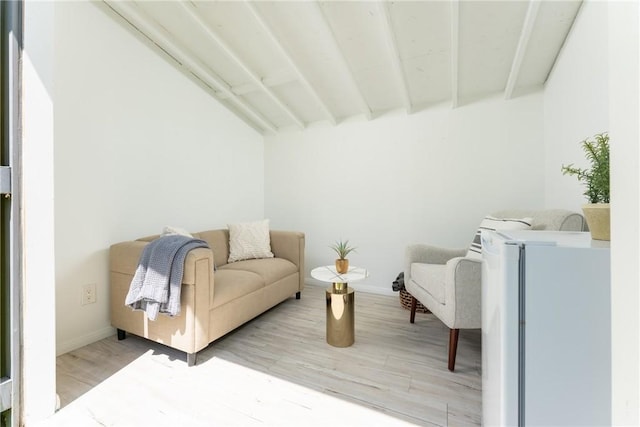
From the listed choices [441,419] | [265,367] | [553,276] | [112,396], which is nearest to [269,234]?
[265,367]

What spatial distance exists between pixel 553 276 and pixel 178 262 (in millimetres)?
1671

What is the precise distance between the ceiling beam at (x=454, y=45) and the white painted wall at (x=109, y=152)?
2.29m

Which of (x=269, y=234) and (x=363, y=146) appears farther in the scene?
(x=363, y=146)

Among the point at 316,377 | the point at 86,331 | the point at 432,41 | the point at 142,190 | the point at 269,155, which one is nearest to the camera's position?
the point at 316,377

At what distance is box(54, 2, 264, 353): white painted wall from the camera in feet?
5.64

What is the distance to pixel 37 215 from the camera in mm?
1172

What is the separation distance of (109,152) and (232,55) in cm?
120

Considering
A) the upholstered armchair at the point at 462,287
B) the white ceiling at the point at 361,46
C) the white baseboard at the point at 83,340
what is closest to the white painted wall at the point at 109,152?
the white baseboard at the point at 83,340

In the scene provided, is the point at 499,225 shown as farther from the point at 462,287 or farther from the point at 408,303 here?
the point at 408,303

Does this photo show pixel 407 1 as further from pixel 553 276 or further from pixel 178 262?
pixel 178 262

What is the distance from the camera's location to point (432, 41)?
1954mm

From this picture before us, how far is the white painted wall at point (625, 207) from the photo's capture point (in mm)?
505

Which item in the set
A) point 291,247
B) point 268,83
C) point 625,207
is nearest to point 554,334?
point 625,207

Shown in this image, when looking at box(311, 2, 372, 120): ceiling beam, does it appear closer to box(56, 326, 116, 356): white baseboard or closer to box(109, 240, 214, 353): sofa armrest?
box(109, 240, 214, 353): sofa armrest
